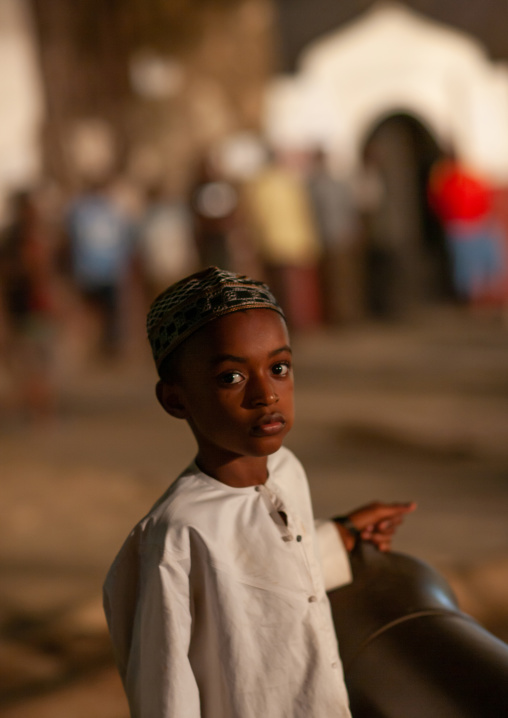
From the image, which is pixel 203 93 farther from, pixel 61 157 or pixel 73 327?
pixel 73 327

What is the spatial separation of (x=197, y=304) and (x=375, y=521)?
0.62 m

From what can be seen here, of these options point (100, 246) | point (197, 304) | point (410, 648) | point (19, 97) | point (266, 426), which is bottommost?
point (410, 648)

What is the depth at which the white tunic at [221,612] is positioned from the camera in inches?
42.4

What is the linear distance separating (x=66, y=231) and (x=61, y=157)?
947 millimetres

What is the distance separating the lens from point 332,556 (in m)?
1.42

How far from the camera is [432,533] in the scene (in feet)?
10.6

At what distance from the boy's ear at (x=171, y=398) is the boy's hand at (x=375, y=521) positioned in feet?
1.42

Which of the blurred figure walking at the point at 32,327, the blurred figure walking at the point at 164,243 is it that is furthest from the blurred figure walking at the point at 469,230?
the blurred figure walking at the point at 32,327

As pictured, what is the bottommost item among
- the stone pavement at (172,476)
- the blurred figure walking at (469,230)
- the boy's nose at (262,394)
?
the stone pavement at (172,476)

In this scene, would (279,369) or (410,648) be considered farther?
(410,648)

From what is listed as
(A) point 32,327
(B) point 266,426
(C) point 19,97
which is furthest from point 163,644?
(C) point 19,97

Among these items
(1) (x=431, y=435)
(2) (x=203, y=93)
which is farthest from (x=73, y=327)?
(1) (x=431, y=435)

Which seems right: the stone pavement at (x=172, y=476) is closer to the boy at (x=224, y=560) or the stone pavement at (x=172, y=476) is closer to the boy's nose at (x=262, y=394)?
the boy at (x=224, y=560)

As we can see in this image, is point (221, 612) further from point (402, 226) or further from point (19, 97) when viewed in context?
point (402, 226)
